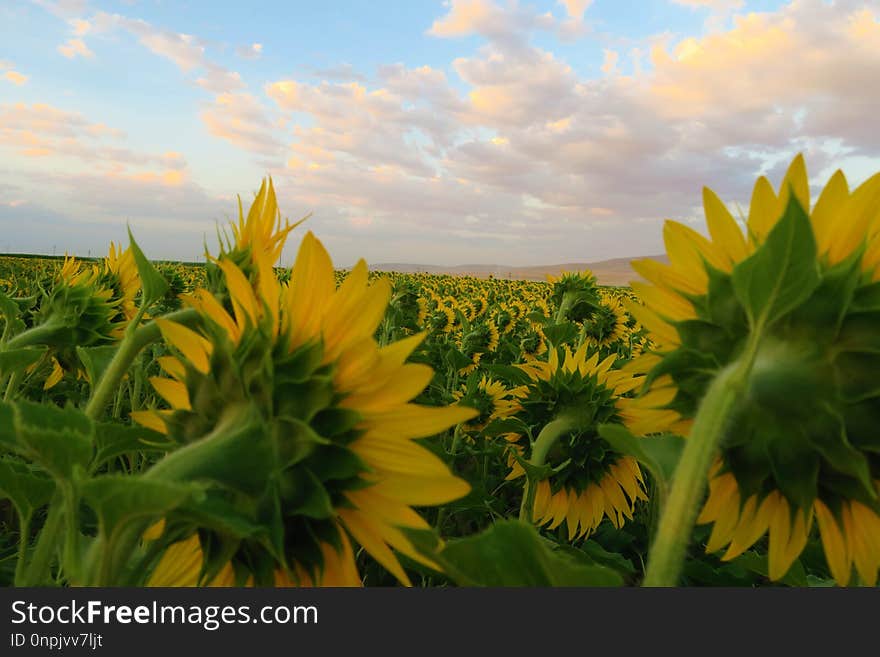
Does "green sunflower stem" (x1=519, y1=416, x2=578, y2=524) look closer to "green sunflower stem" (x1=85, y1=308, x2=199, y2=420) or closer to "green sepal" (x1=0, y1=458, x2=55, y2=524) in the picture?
"green sunflower stem" (x1=85, y1=308, x2=199, y2=420)

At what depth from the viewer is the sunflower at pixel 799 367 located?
775 mm

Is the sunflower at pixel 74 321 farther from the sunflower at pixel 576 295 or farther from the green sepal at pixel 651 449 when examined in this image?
the sunflower at pixel 576 295

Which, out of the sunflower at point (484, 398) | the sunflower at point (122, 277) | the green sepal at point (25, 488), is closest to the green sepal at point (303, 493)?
the green sepal at point (25, 488)

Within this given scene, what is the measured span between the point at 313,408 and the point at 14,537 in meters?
3.14

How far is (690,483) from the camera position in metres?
0.64

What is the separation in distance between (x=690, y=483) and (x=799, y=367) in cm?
29

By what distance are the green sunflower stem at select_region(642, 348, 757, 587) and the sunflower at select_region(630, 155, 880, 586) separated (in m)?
0.09

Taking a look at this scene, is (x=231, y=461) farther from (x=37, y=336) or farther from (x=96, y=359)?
(x=37, y=336)

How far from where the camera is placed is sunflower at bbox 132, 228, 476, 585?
0.75 metres

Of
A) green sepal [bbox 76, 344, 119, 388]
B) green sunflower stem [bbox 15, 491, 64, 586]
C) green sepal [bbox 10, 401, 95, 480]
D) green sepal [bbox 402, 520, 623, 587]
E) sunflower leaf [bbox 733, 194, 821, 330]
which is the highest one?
sunflower leaf [bbox 733, 194, 821, 330]

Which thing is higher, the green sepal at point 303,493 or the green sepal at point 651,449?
the green sepal at point 651,449

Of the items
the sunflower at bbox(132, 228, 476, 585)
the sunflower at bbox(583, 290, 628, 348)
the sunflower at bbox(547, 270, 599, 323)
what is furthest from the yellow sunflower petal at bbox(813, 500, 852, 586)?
the sunflower at bbox(583, 290, 628, 348)

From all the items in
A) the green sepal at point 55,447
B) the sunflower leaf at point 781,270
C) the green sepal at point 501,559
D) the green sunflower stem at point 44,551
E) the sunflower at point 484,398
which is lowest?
the sunflower at point 484,398

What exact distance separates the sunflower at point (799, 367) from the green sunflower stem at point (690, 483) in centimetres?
9
